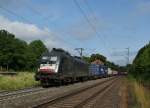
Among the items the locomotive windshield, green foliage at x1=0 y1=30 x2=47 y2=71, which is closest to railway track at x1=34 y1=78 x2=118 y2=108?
the locomotive windshield

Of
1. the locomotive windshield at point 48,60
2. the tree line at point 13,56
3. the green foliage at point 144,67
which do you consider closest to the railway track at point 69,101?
the locomotive windshield at point 48,60

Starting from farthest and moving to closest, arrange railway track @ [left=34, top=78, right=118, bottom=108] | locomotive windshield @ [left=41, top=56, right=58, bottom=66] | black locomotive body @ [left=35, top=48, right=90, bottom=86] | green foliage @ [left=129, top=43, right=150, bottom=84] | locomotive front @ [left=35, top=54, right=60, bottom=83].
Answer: green foliage @ [left=129, top=43, right=150, bottom=84] < locomotive windshield @ [left=41, top=56, right=58, bottom=66] < black locomotive body @ [left=35, top=48, right=90, bottom=86] < locomotive front @ [left=35, top=54, right=60, bottom=83] < railway track @ [left=34, top=78, right=118, bottom=108]

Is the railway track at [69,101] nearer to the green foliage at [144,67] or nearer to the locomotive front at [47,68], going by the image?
the locomotive front at [47,68]

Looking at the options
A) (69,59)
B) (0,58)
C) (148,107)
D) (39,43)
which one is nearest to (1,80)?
(69,59)

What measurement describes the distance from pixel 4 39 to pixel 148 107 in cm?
10999

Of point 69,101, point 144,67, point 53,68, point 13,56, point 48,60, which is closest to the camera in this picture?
point 69,101

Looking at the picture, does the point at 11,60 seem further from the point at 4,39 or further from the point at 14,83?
the point at 14,83

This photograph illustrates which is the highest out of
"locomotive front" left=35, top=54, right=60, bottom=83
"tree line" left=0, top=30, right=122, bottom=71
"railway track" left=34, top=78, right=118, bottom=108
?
"tree line" left=0, top=30, right=122, bottom=71

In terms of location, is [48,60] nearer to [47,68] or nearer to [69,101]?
[47,68]

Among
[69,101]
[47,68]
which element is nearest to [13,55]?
[47,68]

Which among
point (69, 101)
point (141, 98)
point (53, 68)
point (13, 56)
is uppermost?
point (13, 56)

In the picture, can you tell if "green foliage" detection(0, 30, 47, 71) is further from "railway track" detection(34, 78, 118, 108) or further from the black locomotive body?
"railway track" detection(34, 78, 118, 108)

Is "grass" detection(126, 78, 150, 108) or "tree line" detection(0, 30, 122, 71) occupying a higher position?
"tree line" detection(0, 30, 122, 71)

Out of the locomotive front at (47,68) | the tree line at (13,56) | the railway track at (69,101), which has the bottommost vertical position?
the railway track at (69,101)
